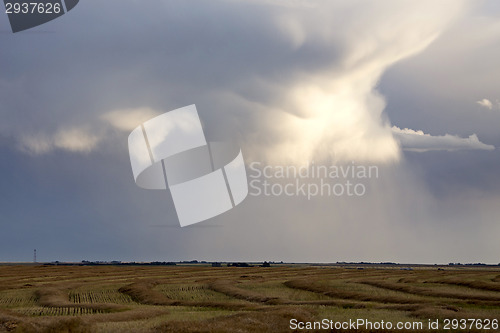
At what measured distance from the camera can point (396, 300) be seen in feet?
160

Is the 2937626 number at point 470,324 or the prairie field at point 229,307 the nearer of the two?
the prairie field at point 229,307

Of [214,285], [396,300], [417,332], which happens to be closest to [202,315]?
[417,332]

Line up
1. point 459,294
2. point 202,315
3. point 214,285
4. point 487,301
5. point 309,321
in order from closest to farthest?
point 309,321 < point 202,315 < point 487,301 < point 459,294 < point 214,285

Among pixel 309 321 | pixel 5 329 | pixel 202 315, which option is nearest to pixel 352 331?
pixel 309 321

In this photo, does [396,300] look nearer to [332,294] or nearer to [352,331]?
[332,294]

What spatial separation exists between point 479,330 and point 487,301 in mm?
20054

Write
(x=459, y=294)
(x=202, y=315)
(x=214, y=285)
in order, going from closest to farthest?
1. (x=202, y=315)
2. (x=459, y=294)
3. (x=214, y=285)

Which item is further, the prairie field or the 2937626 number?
the 2937626 number

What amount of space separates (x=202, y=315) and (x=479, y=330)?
60.7 feet

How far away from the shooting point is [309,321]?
32.0 meters

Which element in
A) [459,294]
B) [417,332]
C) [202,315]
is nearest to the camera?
[417,332]

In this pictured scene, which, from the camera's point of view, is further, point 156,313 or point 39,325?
point 156,313

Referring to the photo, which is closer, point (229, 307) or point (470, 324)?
point (470, 324)

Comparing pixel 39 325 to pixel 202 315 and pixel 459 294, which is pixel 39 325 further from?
pixel 459 294
